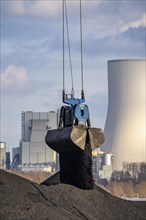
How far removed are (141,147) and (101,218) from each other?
90165 mm

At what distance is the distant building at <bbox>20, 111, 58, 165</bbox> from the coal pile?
11745cm

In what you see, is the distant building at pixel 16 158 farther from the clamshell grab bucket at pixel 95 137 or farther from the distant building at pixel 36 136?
Result: the clamshell grab bucket at pixel 95 137

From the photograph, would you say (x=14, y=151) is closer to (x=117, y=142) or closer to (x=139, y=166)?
(x=139, y=166)

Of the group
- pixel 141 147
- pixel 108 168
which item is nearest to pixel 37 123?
pixel 108 168

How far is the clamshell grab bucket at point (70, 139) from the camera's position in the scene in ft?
81.1

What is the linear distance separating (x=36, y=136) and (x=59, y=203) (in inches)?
4728

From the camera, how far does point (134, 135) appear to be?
4065 inches

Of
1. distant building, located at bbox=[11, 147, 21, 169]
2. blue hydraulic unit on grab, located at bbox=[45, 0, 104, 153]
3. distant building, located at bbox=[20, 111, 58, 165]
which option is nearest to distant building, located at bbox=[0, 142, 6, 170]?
distant building, located at bbox=[11, 147, 21, 169]

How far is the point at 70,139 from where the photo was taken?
974 inches

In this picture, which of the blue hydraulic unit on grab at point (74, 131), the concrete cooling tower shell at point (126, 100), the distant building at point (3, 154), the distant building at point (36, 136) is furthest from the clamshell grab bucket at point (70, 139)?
the distant building at point (3, 154)

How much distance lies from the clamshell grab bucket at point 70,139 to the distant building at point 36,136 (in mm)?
115596

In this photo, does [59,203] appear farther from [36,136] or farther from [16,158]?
[16,158]

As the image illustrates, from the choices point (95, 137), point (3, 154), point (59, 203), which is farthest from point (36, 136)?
point (59, 203)

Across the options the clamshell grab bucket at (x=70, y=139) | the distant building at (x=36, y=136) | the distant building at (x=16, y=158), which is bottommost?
the distant building at (x=16, y=158)
